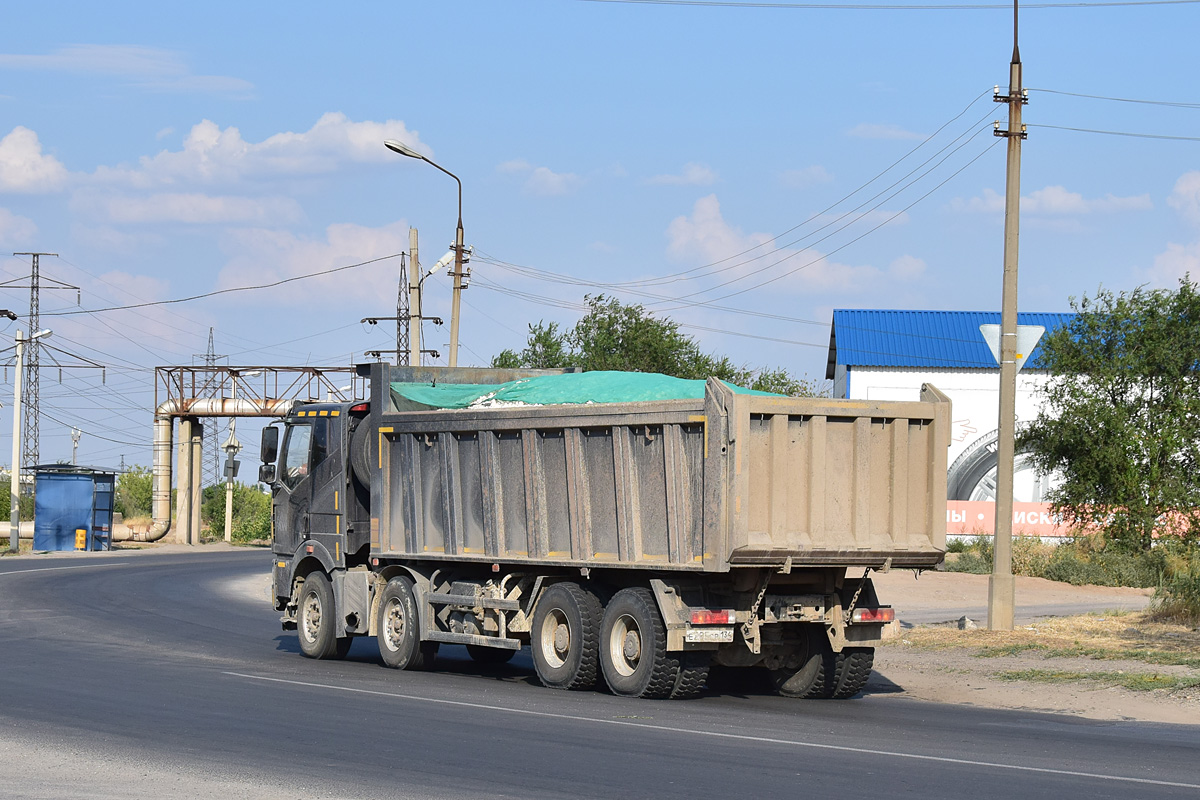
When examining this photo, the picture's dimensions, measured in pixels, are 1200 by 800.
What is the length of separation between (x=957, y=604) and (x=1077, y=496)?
8.66 metres

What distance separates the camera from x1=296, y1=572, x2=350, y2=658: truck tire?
56.4ft

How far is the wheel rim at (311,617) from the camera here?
17484 mm

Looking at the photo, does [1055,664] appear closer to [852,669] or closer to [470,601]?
[852,669]

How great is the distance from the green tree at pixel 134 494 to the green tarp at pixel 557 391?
73115 millimetres

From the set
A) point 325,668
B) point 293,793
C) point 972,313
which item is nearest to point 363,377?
point 325,668

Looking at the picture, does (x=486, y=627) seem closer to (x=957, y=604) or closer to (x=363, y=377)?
(x=363, y=377)

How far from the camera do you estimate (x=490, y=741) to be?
10375 mm

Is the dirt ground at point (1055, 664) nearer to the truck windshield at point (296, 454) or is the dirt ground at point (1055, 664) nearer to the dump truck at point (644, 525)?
the dump truck at point (644, 525)

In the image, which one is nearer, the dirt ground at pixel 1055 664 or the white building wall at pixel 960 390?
the dirt ground at pixel 1055 664

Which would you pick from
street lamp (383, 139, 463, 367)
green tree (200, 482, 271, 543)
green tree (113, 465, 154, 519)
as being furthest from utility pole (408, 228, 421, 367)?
green tree (113, 465, 154, 519)

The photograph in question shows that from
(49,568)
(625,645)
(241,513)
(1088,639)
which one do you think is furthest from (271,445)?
(241,513)

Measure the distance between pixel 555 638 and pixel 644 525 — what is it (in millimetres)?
1910

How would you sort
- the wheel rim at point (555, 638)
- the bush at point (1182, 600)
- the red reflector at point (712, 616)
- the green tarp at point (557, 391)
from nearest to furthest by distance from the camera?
the red reflector at point (712, 616)
the wheel rim at point (555, 638)
the green tarp at point (557, 391)
the bush at point (1182, 600)

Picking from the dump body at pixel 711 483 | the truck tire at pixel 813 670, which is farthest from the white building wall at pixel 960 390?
the dump body at pixel 711 483
